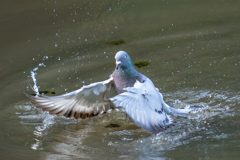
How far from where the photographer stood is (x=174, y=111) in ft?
12.1

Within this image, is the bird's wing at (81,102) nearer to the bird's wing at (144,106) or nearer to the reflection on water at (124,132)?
the reflection on water at (124,132)

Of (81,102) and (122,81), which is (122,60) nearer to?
(122,81)

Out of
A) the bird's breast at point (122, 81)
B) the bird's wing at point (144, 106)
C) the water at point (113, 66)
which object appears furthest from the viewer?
the bird's breast at point (122, 81)

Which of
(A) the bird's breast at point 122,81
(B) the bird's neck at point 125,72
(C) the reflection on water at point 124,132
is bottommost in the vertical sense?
(C) the reflection on water at point 124,132

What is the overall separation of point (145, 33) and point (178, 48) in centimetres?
73

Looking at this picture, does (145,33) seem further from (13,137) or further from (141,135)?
(13,137)

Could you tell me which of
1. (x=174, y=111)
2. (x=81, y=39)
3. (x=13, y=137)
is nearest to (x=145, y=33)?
(x=81, y=39)

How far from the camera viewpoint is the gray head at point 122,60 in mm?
3367

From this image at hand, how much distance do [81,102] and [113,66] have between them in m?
1.52

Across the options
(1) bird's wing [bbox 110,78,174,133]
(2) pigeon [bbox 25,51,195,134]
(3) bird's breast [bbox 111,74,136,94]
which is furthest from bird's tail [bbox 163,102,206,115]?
(3) bird's breast [bbox 111,74,136,94]

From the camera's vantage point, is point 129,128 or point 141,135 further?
point 129,128

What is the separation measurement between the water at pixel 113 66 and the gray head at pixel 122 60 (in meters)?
0.73

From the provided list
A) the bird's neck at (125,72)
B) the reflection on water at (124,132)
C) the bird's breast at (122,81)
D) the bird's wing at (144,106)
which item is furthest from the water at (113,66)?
the bird's neck at (125,72)

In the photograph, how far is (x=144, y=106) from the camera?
120 inches
